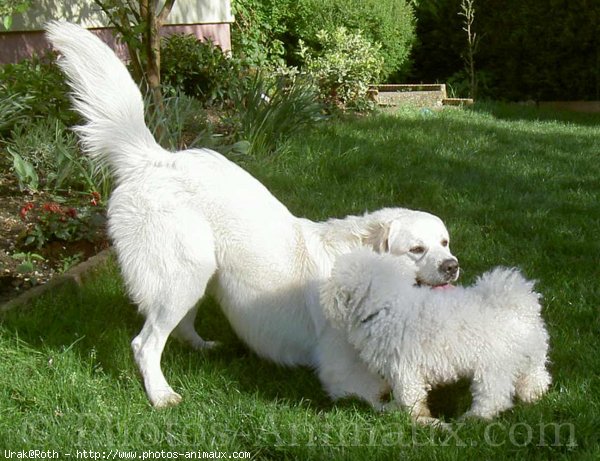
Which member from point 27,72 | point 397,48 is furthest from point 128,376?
point 397,48

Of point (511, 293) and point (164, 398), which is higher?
point (511, 293)

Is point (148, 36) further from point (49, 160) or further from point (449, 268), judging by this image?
point (449, 268)

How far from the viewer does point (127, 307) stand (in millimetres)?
4230

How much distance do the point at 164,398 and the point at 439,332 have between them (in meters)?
1.20

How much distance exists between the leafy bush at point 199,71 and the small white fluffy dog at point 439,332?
224 inches

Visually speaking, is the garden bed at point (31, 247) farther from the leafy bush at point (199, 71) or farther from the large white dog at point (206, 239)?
the leafy bush at point (199, 71)

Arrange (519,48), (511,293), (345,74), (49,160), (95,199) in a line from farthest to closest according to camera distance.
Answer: (519,48), (345,74), (49,160), (95,199), (511,293)

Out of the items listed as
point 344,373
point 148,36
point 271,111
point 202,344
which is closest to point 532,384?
point 344,373

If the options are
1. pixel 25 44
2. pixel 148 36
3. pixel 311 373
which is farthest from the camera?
pixel 25 44

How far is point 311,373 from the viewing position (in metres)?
3.53

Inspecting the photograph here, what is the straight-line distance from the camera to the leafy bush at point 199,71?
855cm

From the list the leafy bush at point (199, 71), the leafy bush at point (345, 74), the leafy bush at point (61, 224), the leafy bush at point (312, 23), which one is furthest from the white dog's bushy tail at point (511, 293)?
the leafy bush at point (312, 23)

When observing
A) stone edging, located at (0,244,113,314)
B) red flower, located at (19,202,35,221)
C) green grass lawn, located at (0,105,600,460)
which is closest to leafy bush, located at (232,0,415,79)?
green grass lawn, located at (0,105,600,460)

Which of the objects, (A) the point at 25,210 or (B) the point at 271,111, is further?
(B) the point at 271,111
